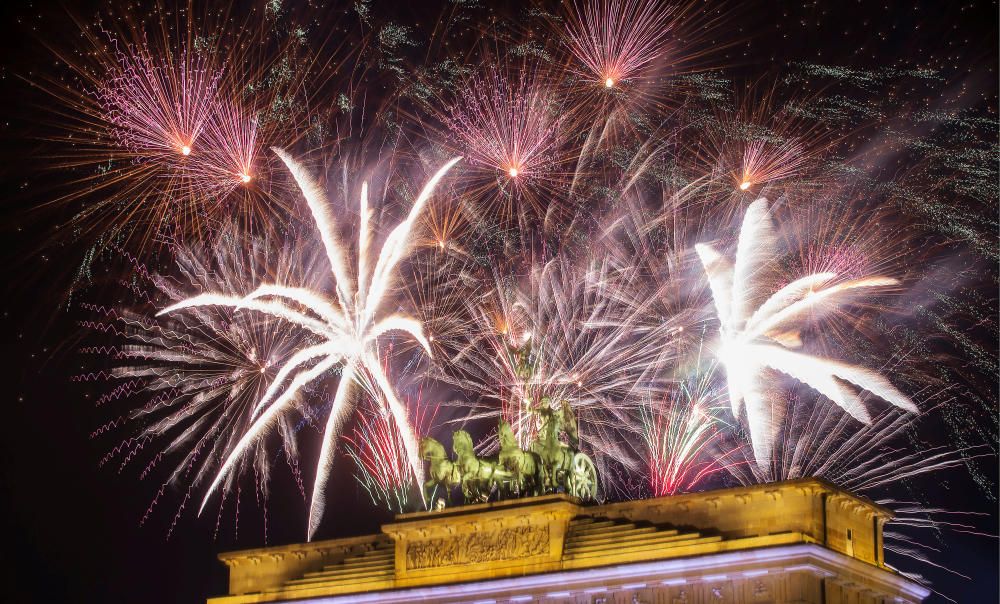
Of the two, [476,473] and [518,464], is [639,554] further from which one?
[476,473]

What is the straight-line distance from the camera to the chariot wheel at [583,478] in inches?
1602

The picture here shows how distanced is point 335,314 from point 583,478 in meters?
8.63

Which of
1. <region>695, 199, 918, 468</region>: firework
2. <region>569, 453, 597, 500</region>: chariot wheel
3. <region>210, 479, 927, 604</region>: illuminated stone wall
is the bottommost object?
<region>210, 479, 927, 604</region>: illuminated stone wall

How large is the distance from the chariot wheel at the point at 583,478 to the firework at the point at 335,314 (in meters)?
5.65

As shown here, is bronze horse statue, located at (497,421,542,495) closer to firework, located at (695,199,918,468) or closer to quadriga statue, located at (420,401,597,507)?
quadriga statue, located at (420,401,597,507)

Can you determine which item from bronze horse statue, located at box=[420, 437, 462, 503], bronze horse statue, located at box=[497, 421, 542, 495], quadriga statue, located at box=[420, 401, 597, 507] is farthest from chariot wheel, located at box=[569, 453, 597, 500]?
bronze horse statue, located at box=[420, 437, 462, 503]

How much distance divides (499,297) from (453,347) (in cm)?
195

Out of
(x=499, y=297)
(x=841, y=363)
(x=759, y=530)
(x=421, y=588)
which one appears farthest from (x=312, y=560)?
(x=841, y=363)

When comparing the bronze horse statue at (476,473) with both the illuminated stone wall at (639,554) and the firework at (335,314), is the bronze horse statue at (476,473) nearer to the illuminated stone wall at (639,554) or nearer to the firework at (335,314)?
the illuminated stone wall at (639,554)

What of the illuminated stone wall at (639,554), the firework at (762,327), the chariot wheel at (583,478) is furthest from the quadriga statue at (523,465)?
the firework at (762,327)

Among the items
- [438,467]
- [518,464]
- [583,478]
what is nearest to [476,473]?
[438,467]

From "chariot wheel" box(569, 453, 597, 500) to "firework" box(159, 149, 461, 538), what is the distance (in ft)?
18.5

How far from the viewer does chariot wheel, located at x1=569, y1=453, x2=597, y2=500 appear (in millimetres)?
40688

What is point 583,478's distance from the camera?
40.9 metres
